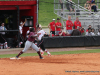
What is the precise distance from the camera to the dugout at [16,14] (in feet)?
59.0

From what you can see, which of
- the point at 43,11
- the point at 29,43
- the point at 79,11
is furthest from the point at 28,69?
the point at 43,11

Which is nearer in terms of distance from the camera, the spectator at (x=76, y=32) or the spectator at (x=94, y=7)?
the spectator at (x=76, y=32)

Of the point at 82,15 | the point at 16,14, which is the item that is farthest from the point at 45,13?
the point at 16,14

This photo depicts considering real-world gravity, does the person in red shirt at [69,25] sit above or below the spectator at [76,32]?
above

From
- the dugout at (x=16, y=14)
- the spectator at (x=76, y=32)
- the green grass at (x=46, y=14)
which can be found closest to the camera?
the dugout at (x=16, y=14)

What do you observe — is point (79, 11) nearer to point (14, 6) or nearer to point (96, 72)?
point (14, 6)

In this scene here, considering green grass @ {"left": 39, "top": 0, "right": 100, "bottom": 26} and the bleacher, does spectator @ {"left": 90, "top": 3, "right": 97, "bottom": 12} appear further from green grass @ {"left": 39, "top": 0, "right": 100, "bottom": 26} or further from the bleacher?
green grass @ {"left": 39, "top": 0, "right": 100, "bottom": 26}

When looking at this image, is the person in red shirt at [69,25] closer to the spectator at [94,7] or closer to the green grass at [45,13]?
the spectator at [94,7]

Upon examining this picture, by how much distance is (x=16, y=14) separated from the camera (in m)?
19.2

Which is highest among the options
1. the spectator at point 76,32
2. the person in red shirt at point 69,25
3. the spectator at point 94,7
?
the spectator at point 94,7

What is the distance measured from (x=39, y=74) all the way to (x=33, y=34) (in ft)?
11.5

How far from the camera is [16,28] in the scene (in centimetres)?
1911

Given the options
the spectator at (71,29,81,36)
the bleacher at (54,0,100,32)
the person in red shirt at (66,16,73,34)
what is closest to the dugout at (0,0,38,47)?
the person in red shirt at (66,16,73,34)

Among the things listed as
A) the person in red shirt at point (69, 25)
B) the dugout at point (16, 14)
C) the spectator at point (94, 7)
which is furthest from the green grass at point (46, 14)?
the person in red shirt at point (69, 25)
